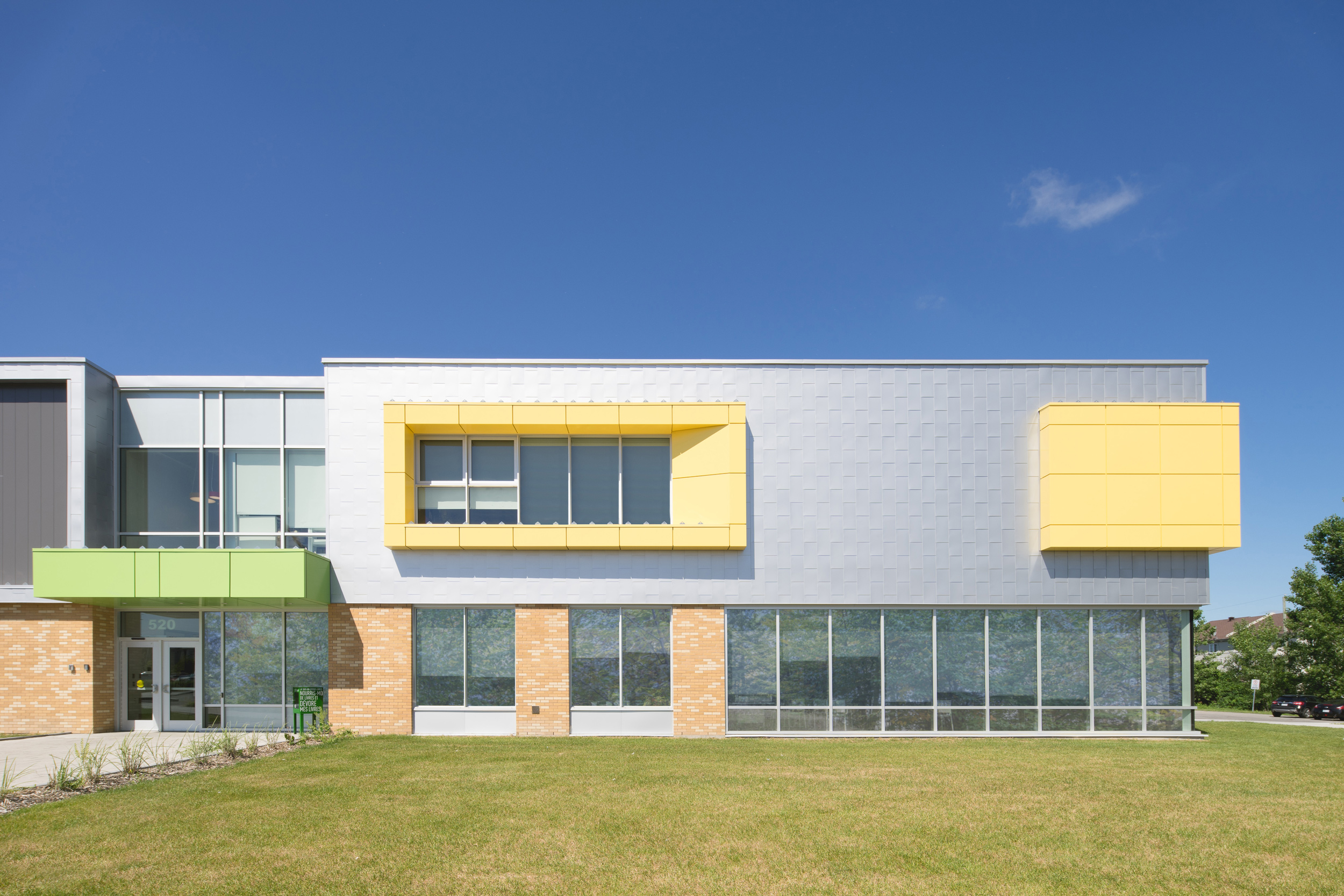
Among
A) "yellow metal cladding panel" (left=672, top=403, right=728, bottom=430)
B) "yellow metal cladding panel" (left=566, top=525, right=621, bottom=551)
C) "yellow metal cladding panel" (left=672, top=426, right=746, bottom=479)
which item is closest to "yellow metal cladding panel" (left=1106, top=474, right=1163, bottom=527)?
"yellow metal cladding panel" (left=672, top=426, right=746, bottom=479)

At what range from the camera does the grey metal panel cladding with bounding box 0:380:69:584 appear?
62.5 ft

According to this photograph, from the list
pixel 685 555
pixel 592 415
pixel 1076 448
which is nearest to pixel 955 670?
pixel 1076 448

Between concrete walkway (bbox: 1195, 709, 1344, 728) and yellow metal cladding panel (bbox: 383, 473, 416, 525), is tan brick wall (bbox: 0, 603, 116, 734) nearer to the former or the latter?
yellow metal cladding panel (bbox: 383, 473, 416, 525)

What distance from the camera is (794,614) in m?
19.1

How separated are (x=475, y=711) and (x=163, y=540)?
853cm

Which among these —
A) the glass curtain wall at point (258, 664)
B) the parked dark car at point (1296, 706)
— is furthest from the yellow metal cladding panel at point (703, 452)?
the parked dark car at point (1296, 706)

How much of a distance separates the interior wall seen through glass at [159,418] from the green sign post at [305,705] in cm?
662

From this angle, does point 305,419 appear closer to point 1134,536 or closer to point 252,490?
point 252,490

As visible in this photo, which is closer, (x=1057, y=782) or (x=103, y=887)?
(x=103, y=887)

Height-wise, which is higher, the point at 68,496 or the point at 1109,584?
the point at 68,496

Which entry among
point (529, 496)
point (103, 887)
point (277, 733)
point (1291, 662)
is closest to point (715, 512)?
point (529, 496)

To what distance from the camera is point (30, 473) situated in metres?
19.1

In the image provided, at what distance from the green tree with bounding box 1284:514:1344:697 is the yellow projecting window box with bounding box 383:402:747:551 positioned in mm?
48924

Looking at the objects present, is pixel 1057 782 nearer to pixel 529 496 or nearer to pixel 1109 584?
pixel 1109 584
